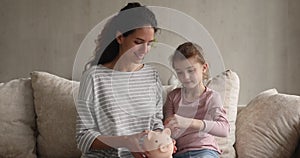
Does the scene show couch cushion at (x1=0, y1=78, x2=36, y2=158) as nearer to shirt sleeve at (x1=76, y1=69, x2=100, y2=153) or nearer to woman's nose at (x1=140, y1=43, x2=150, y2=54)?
shirt sleeve at (x1=76, y1=69, x2=100, y2=153)

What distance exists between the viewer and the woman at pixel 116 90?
1865mm

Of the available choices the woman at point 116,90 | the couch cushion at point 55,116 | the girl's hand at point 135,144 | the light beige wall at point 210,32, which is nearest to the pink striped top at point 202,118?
the woman at point 116,90

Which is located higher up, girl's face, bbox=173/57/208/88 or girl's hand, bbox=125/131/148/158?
girl's face, bbox=173/57/208/88

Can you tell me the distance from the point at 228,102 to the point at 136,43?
24.9 inches

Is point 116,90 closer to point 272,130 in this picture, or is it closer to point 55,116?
Result: point 55,116

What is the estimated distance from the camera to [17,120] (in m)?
2.40

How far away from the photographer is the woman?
1865 millimetres

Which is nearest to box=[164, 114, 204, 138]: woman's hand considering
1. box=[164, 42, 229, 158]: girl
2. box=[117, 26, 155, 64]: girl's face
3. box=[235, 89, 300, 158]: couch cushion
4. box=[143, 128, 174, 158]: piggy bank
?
box=[164, 42, 229, 158]: girl

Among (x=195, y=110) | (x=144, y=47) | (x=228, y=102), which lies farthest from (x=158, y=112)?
(x=228, y=102)

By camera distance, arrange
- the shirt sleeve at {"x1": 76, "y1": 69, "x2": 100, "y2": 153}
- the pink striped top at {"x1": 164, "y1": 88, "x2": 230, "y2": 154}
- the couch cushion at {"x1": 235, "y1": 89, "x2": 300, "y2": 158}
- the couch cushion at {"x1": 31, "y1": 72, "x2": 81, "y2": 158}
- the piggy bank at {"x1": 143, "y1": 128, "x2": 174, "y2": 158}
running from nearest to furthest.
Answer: the piggy bank at {"x1": 143, "y1": 128, "x2": 174, "y2": 158} → the shirt sleeve at {"x1": 76, "y1": 69, "x2": 100, "y2": 153} → the pink striped top at {"x1": 164, "y1": 88, "x2": 230, "y2": 154} → the couch cushion at {"x1": 235, "y1": 89, "x2": 300, "y2": 158} → the couch cushion at {"x1": 31, "y1": 72, "x2": 81, "y2": 158}

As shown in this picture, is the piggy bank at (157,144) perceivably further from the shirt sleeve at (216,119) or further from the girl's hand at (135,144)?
the shirt sleeve at (216,119)

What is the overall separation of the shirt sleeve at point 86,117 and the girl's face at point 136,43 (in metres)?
0.16

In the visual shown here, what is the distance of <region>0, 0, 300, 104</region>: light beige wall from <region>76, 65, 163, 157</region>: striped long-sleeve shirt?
0.82m

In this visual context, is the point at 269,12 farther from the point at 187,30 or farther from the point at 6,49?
the point at 6,49
